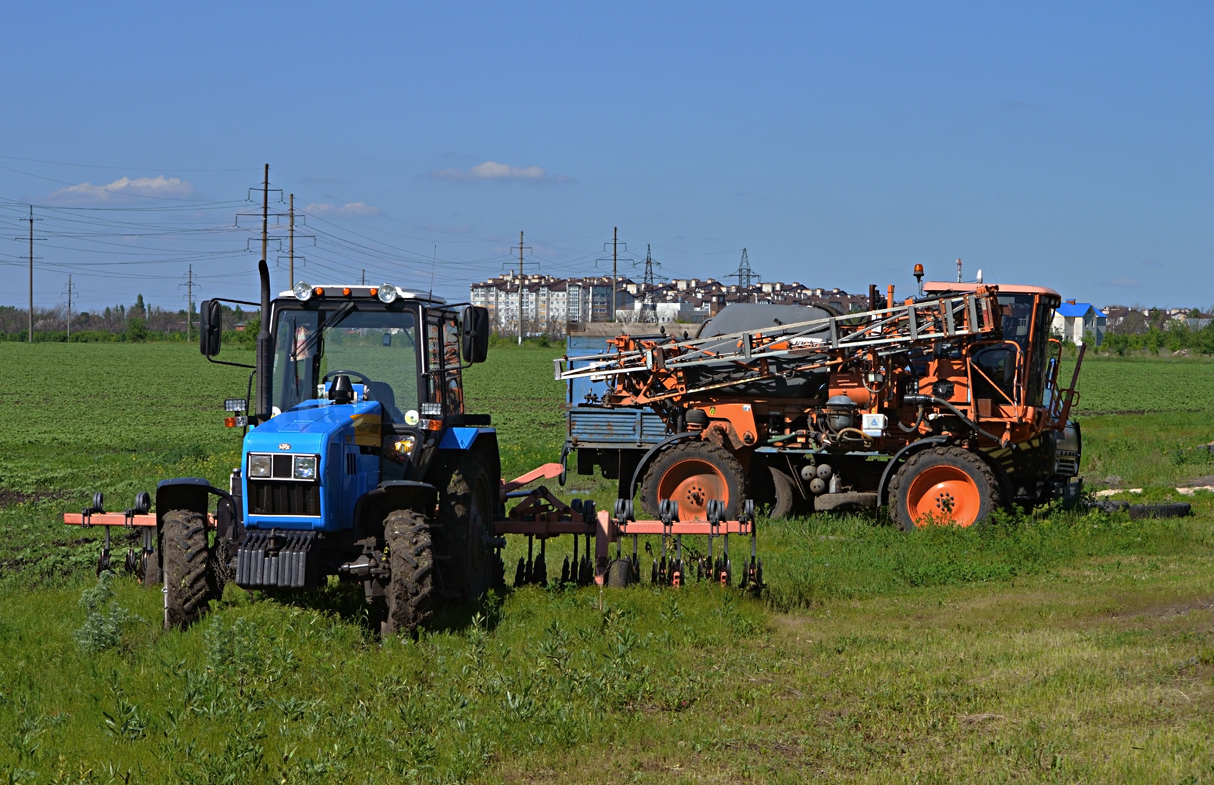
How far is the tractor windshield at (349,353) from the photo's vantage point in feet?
30.7

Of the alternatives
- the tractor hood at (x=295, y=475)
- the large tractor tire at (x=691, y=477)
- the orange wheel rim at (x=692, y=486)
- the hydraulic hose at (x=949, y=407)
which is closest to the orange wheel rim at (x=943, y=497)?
the hydraulic hose at (x=949, y=407)

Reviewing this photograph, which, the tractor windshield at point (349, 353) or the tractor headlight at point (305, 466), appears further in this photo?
the tractor windshield at point (349, 353)

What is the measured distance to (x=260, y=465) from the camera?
805 cm

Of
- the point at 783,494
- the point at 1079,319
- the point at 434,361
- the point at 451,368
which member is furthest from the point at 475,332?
the point at 1079,319

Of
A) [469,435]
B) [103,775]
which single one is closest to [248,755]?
[103,775]

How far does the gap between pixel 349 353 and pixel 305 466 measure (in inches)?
62.8

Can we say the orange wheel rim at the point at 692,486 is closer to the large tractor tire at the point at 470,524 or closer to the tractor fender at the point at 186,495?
the large tractor tire at the point at 470,524

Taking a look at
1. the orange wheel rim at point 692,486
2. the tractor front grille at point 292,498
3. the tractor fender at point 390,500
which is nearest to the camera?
the tractor front grille at point 292,498

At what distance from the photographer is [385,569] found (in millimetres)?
8086

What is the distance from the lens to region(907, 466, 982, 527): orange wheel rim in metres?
13.7

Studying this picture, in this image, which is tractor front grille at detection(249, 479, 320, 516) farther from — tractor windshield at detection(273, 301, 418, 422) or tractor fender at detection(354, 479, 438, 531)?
tractor windshield at detection(273, 301, 418, 422)

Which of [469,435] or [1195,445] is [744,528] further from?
[1195,445]

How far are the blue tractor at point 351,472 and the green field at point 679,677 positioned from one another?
0.38 m

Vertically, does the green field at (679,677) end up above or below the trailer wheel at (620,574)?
below
